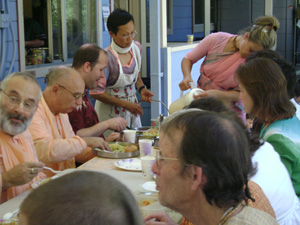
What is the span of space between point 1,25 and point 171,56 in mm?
2706

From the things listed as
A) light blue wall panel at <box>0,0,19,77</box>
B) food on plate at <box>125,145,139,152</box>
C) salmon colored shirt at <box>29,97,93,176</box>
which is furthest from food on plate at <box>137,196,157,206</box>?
light blue wall panel at <box>0,0,19,77</box>

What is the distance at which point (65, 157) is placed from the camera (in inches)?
117

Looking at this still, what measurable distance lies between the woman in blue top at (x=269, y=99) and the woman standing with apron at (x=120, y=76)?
1673 millimetres

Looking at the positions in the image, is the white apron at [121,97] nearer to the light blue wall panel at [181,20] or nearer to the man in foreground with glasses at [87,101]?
the man in foreground with glasses at [87,101]

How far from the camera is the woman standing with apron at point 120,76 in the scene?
431 cm

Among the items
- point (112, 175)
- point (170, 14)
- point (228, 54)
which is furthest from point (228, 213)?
point (170, 14)

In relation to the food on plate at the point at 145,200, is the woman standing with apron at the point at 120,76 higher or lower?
higher

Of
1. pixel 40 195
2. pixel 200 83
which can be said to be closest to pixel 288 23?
pixel 200 83

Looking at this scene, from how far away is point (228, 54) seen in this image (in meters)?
4.14

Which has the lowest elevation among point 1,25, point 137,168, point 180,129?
point 137,168

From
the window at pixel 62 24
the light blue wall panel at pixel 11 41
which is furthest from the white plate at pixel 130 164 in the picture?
the window at pixel 62 24

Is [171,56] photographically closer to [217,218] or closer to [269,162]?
[269,162]

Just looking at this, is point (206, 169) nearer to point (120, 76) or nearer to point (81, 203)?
point (81, 203)

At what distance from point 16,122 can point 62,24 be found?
3297mm
